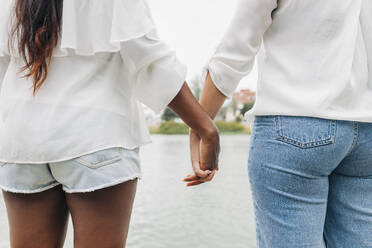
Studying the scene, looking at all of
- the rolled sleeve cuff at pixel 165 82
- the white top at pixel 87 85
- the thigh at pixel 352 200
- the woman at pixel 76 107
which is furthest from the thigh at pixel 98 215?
the thigh at pixel 352 200

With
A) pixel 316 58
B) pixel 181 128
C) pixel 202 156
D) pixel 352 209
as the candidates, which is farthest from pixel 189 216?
pixel 181 128

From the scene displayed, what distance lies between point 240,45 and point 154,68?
0.69 ft

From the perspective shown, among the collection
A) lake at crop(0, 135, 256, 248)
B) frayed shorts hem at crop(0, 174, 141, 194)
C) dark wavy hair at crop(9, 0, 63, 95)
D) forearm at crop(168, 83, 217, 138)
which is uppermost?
dark wavy hair at crop(9, 0, 63, 95)

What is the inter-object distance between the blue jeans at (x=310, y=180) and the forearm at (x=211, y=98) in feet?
0.56

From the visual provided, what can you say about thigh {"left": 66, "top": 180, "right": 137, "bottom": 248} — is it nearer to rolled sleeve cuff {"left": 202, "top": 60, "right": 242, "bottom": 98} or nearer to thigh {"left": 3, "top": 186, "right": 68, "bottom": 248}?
thigh {"left": 3, "top": 186, "right": 68, "bottom": 248}

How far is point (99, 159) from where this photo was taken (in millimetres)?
815

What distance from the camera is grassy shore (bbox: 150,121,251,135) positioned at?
24.7m

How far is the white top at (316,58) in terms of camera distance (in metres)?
0.72

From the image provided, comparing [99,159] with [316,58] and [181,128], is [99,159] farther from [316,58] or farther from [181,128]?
[181,128]

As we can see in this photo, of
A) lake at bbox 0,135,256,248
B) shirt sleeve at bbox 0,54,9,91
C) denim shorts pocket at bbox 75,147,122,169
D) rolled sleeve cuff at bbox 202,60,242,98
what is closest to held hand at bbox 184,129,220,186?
rolled sleeve cuff at bbox 202,60,242,98

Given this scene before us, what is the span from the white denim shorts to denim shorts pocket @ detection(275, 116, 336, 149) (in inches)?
13.5

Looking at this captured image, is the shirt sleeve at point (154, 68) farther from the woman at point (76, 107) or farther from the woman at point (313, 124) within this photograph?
the woman at point (313, 124)

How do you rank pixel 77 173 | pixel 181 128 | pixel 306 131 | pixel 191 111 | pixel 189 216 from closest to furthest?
pixel 306 131, pixel 77 173, pixel 191 111, pixel 189 216, pixel 181 128

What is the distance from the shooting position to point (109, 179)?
82 cm
